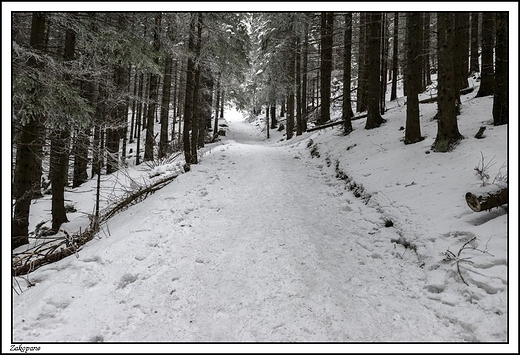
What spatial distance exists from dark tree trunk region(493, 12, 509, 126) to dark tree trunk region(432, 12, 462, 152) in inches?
40.9

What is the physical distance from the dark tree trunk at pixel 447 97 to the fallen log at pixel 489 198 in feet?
9.18

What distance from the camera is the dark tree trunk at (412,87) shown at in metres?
8.37

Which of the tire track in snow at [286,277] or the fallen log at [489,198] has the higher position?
the fallen log at [489,198]

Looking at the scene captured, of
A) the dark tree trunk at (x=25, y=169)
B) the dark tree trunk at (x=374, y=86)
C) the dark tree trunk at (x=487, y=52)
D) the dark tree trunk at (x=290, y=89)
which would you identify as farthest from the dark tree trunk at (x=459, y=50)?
the dark tree trunk at (x=25, y=169)

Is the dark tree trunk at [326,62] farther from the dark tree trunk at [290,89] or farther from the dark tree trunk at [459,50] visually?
the dark tree trunk at [459,50]

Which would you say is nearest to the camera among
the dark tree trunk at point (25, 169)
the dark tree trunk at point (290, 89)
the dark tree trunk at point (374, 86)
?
the dark tree trunk at point (25, 169)

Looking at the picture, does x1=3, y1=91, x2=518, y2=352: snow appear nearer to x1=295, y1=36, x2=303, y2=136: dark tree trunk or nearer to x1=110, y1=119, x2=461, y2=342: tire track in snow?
x1=110, y1=119, x2=461, y2=342: tire track in snow

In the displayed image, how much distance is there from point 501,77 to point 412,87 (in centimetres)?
216

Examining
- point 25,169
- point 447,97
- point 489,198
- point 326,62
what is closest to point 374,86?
→ point 447,97

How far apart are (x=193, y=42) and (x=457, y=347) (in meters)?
11.4

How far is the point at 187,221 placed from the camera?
6211 mm

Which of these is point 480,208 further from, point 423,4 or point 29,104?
point 29,104

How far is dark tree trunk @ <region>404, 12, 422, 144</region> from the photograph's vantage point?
8.37 metres

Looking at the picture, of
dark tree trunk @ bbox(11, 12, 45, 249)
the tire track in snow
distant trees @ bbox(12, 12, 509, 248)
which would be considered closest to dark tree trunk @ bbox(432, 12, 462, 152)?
distant trees @ bbox(12, 12, 509, 248)
